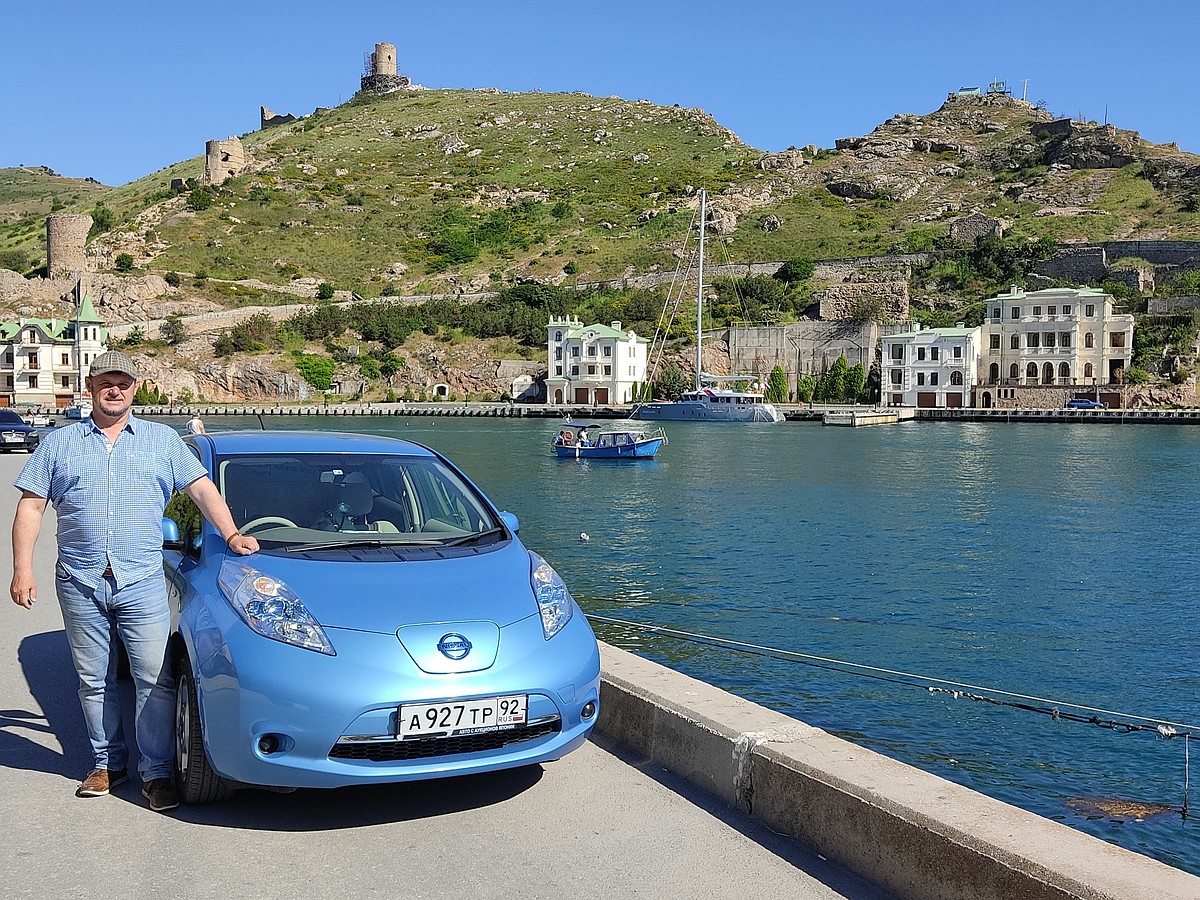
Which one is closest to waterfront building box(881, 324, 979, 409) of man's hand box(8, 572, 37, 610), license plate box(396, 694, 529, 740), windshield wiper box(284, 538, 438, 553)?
windshield wiper box(284, 538, 438, 553)

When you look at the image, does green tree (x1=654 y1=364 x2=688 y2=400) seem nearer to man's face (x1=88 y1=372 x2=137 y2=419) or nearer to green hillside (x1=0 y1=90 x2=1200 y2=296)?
green hillside (x1=0 y1=90 x2=1200 y2=296)

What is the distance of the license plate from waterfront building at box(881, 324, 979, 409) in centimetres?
9951

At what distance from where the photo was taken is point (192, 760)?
17.1ft

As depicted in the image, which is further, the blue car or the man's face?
the man's face

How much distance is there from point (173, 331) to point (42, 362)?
540 inches

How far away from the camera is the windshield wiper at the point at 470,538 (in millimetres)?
6188

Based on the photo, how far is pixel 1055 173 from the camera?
141 m

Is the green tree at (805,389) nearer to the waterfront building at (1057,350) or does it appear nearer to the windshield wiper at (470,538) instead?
the waterfront building at (1057,350)

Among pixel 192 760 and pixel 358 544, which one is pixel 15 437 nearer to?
pixel 358 544

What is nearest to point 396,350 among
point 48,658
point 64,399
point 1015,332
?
point 64,399

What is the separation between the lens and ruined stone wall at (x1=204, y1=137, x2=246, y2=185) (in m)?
162

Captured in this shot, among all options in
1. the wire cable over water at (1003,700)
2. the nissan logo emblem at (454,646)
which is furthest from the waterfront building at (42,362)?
the nissan logo emblem at (454,646)

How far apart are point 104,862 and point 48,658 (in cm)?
→ 438

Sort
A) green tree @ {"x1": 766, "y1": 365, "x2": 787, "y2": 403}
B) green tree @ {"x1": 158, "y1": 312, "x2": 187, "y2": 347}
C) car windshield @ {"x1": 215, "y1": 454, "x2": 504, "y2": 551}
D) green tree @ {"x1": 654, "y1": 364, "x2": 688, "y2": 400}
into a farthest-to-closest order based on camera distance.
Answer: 1. green tree @ {"x1": 158, "y1": 312, "x2": 187, "y2": 347}
2. green tree @ {"x1": 654, "y1": 364, "x2": 688, "y2": 400}
3. green tree @ {"x1": 766, "y1": 365, "x2": 787, "y2": 403}
4. car windshield @ {"x1": 215, "y1": 454, "x2": 504, "y2": 551}
